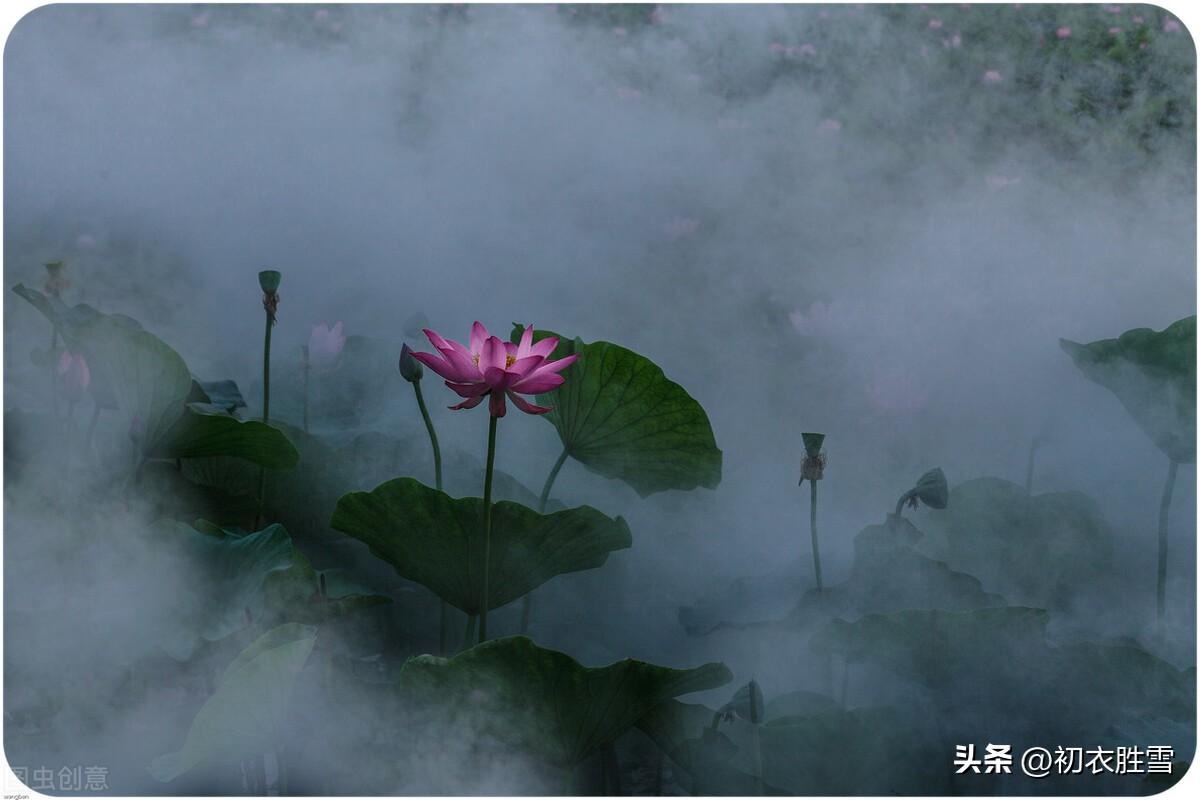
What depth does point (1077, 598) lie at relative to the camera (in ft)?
3.85

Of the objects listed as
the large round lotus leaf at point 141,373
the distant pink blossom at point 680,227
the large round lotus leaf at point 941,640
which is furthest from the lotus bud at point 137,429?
the large round lotus leaf at point 941,640

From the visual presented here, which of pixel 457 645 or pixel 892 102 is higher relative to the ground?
pixel 892 102

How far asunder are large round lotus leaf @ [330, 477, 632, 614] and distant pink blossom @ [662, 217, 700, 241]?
0.37m

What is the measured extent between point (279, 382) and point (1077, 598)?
94 centimetres

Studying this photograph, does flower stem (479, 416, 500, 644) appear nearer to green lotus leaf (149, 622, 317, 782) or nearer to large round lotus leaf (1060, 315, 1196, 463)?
green lotus leaf (149, 622, 317, 782)

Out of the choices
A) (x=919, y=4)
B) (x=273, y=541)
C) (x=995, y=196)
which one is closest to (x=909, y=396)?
(x=995, y=196)

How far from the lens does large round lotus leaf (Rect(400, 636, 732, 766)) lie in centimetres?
92

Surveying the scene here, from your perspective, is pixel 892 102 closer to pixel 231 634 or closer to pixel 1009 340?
pixel 1009 340

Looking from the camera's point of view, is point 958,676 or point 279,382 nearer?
point 958,676

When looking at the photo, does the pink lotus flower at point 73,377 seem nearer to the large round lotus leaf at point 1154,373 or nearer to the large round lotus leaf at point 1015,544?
the large round lotus leaf at point 1015,544

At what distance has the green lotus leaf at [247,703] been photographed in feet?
2.91

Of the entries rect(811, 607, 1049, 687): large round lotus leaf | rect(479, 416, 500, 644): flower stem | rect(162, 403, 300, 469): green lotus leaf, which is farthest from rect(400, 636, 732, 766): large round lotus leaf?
rect(162, 403, 300, 469): green lotus leaf

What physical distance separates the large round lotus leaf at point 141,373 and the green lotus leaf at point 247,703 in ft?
0.91

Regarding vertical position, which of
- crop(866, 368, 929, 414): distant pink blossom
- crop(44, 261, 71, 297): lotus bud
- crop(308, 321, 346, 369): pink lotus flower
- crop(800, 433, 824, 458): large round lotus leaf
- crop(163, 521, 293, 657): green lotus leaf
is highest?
crop(44, 261, 71, 297): lotus bud
